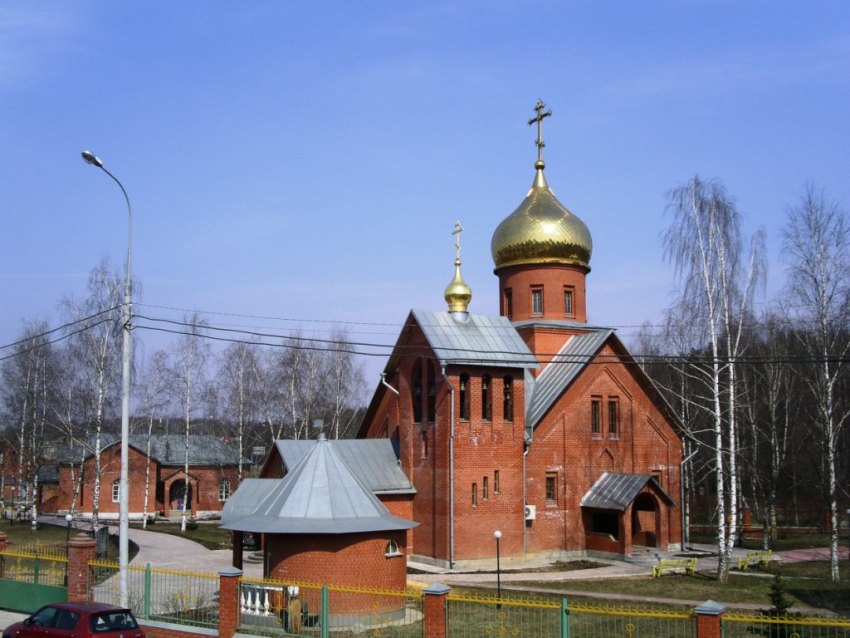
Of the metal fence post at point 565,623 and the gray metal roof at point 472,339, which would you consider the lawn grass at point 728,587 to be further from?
the metal fence post at point 565,623

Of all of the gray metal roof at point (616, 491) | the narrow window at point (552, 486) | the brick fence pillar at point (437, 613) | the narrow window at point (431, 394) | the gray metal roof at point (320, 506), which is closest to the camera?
the brick fence pillar at point (437, 613)

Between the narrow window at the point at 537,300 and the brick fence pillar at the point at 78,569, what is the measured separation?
57.6 ft

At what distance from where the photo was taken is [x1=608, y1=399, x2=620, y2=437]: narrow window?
27.3 m

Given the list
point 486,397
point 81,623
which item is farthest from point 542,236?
point 81,623

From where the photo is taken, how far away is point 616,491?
25625 millimetres

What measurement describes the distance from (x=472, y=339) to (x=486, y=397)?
6.27 ft

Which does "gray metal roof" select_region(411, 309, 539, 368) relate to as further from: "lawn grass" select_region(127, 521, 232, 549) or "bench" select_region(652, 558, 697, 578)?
"lawn grass" select_region(127, 521, 232, 549)

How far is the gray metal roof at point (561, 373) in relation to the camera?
25.9 m

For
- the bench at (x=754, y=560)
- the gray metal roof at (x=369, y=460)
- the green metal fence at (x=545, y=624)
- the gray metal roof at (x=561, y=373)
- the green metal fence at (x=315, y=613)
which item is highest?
the gray metal roof at (x=561, y=373)

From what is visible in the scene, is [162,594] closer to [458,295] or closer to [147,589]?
[147,589]

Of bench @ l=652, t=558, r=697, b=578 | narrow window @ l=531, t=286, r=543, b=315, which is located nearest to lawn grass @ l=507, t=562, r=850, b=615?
bench @ l=652, t=558, r=697, b=578

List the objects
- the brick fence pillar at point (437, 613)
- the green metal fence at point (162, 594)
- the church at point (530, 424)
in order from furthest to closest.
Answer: the church at point (530, 424) < the green metal fence at point (162, 594) < the brick fence pillar at point (437, 613)

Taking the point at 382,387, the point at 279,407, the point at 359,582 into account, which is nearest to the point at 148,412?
the point at 279,407

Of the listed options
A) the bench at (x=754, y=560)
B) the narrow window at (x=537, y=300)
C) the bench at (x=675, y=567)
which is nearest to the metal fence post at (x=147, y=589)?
the bench at (x=675, y=567)
